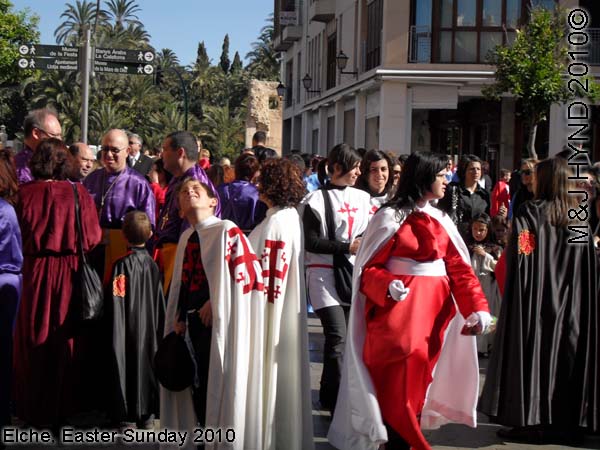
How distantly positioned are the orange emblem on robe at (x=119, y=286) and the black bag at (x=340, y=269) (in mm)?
1514

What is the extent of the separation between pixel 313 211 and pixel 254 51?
2772 inches

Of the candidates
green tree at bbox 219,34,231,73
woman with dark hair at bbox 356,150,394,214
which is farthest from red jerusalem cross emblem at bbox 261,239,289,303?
green tree at bbox 219,34,231,73

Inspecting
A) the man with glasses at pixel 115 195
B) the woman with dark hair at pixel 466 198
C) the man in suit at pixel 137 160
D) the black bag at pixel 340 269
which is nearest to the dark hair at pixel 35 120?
Result: the man with glasses at pixel 115 195

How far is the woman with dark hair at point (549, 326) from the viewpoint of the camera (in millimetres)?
6379

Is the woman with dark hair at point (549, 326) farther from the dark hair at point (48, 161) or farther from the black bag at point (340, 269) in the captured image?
the dark hair at point (48, 161)

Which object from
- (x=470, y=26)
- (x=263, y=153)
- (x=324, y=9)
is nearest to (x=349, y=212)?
(x=263, y=153)

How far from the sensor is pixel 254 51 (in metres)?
75.7

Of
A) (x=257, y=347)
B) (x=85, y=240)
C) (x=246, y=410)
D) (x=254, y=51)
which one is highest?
(x=254, y=51)

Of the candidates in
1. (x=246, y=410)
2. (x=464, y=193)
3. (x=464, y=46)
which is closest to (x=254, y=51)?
(x=464, y=46)

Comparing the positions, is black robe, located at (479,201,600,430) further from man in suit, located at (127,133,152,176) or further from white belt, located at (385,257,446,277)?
man in suit, located at (127,133,152,176)

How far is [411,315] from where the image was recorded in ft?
18.0

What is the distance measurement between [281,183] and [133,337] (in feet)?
5.41

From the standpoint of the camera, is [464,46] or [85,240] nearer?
[85,240]

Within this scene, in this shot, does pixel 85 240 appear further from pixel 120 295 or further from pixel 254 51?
pixel 254 51
